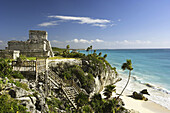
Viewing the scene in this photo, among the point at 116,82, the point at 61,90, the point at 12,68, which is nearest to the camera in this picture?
the point at 12,68

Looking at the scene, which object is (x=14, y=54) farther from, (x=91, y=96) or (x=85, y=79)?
(x=91, y=96)

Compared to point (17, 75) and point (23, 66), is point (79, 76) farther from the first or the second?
point (17, 75)

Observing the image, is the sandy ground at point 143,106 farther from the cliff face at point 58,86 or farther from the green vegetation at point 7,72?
the green vegetation at point 7,72

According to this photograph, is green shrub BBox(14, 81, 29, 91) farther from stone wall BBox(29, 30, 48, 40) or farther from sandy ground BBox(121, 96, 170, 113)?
stone wall BBox(29, 30, 48, 40)

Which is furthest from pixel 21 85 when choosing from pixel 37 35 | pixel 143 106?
pixel 143 106

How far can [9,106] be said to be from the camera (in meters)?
7.74

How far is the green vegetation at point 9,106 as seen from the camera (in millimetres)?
7491

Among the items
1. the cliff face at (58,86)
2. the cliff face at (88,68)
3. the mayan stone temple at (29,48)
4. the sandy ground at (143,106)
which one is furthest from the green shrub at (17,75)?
the sandy ground at (143,106)

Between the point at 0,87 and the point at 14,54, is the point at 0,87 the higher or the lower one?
the lower one

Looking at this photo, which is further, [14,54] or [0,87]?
[14,54]

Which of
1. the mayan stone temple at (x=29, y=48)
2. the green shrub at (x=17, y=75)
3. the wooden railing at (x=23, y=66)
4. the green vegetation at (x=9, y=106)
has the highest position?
the mayan stone temple at (x=29, y=48)

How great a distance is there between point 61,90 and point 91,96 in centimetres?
801

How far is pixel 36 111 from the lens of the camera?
8.90m

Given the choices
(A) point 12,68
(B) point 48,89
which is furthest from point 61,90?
(A) point 12,68
